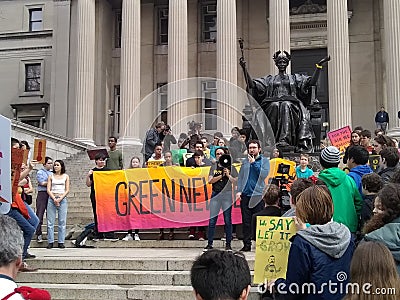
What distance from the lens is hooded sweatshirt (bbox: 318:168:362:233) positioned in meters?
6.26

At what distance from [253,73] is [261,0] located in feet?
16.5

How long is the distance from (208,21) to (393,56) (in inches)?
546

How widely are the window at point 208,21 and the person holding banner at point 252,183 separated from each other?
94.8 ft

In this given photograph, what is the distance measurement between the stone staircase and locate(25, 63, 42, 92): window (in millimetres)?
33215

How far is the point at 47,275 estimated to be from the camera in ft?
27.1

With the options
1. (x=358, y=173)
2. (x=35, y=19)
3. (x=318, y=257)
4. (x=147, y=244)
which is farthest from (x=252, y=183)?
(x=35, y=19)

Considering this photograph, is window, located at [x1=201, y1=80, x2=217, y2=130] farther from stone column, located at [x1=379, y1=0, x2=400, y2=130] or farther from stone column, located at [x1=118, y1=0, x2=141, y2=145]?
stone column, located at [x1=379, y1=0, x2=400, y2=130]

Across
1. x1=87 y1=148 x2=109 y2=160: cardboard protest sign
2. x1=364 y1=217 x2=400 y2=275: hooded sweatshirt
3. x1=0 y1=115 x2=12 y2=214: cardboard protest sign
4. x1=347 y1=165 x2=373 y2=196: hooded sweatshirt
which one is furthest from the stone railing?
x1=364 y1=217 x2=400 y2=275: hooded sweatshirt

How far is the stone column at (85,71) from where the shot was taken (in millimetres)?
33062

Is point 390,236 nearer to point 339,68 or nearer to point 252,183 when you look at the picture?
point 252,183

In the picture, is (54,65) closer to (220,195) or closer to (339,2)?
(339,2)

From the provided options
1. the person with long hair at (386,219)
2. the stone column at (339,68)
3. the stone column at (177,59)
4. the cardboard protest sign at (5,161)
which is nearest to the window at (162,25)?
the stone column at (177,59)

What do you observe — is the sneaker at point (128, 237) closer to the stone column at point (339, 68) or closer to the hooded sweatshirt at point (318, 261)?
the hooded sweatshirt at point (318, 261)

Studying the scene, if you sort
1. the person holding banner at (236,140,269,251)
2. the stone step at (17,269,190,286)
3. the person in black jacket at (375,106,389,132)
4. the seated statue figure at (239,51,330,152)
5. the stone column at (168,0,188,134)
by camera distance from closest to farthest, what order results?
the stone step at (17,269,190,286), the person holding banner at (236,140,269,251), the seated statue figure at (239,51,330,152), the person in black jacket at (375,106,389,132), the stone column at (168,0,188,134)
